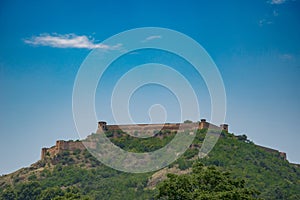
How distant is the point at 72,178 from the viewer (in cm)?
9769

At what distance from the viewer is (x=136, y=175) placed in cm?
9550

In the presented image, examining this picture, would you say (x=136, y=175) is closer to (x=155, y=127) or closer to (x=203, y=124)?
(x=203, y=124)

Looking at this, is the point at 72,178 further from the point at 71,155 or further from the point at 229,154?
the point at 229,154

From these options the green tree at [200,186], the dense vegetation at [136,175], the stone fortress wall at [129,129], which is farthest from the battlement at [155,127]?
the green tree at [200,186]

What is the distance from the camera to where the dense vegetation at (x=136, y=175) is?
8200 cm

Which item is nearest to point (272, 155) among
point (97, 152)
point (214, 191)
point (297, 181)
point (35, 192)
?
point (297, 181)

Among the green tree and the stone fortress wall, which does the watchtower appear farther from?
the green tree

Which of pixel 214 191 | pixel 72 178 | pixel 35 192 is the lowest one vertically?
pixel 214 191

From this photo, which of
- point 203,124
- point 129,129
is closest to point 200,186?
point 203,124

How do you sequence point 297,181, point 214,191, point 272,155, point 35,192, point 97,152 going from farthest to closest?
point 97,152
point 272,155
point 297,181
point 35,192
point 214,191

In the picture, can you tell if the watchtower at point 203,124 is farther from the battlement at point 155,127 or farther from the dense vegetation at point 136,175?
the dense vegetation at point 136,175

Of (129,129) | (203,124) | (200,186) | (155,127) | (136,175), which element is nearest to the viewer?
(200,186)

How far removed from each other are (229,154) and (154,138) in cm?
2125

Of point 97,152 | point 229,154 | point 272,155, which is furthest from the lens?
point 97,152
